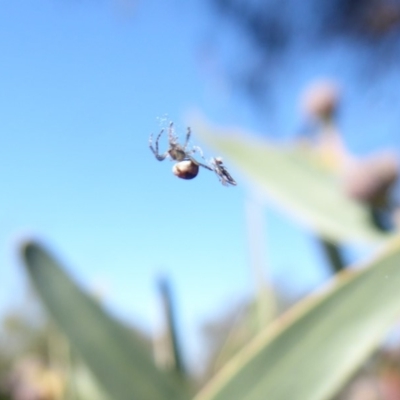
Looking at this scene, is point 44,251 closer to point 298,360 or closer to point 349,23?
point 298,360

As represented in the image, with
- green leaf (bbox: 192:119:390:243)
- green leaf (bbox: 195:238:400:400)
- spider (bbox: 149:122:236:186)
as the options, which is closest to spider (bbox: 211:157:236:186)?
spider (bbox: 149:122:236:186)

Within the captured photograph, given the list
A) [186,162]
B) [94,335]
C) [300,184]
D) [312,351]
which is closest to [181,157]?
[186,162]

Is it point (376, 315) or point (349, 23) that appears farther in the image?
point (349, 23)

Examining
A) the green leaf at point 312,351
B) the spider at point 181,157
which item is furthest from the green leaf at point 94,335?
the spider at point 181,157

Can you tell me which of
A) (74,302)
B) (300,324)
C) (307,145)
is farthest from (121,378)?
(307,145)

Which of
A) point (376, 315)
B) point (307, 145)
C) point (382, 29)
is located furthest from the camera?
point (382, 29)

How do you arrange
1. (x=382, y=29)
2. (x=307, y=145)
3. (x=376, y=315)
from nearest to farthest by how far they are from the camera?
(x=376, y=315) < (x=307, y=145) < (x=382, y=29)

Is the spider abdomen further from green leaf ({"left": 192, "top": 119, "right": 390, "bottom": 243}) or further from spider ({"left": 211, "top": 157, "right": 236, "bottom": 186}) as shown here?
green leaf ({"left": 192, "top": 119, "right": 390, "bottom": 243})
